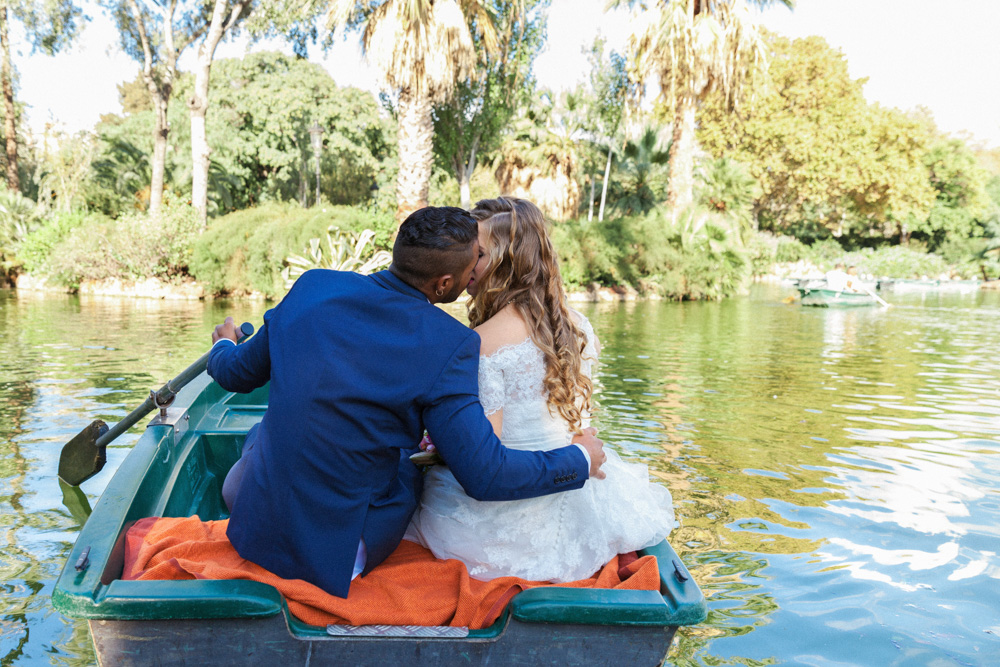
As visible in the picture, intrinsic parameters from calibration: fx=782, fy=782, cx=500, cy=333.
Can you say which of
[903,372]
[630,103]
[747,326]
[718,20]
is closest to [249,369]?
[903,372]

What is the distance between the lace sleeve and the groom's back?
284 millimetres

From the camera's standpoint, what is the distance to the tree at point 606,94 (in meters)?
28.7

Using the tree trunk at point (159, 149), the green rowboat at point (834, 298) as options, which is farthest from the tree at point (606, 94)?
the tree trunk at point (159, 149)

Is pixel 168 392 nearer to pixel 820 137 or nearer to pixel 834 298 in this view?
pixel 834 298

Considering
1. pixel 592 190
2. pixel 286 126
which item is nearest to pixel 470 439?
pixel 592 190

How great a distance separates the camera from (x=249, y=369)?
2.26 meters

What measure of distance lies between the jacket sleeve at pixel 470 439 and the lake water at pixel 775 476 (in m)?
1.31

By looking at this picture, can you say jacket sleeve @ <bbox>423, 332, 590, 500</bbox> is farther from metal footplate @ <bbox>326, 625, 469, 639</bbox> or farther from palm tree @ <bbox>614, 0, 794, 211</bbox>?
palm tree @ <bbox>614, 0, 794, 211</bbox>

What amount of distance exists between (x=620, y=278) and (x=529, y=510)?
70.8 ft

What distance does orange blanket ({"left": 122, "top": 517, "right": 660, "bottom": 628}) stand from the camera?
6.76ft

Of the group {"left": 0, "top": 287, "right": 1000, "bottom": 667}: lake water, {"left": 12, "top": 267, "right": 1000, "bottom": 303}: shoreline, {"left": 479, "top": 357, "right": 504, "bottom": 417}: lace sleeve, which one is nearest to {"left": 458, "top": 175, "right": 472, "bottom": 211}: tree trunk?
{"left": 12, "top": 267, "right": 1000, "bottom": 303}: shoreline

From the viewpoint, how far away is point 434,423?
1.95 m

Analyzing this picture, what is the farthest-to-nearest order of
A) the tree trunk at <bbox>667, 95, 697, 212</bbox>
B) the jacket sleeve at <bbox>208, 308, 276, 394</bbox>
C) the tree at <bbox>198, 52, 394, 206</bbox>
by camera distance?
the tree at <bbox>198, 52, 394, 206</bbox>
the tree trunk at <bbox>667, 95, 697, 212</bbox>
the jacket sleeve at <bbox>208, 308, 276, 394</bbox>

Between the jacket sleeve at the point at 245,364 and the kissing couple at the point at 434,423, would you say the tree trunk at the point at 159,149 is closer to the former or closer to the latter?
the jacket sleeve at the point at 245,364
